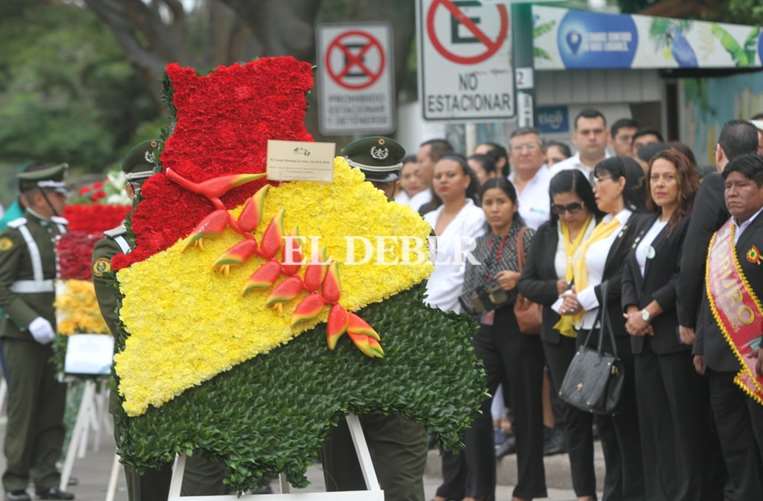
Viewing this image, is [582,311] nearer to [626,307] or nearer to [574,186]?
[626,307]

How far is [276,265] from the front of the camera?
699 centimetres

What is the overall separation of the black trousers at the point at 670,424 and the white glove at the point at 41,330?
4660mm

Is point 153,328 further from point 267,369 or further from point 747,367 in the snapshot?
point 747,367

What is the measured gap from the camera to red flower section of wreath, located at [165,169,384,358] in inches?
273

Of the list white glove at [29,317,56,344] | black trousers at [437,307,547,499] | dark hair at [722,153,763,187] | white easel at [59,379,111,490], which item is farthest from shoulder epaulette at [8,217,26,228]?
dark hair at [722,153,763,187]

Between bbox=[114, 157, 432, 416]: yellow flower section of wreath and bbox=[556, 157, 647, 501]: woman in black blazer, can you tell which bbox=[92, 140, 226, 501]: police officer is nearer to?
bbox=[114, 157, 432, 416]: yellow flower section of wreath

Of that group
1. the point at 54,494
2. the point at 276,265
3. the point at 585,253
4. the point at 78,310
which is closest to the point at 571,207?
the point at 585,253

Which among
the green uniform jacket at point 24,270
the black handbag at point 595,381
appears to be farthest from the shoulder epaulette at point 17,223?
the black handbag at point 595,381

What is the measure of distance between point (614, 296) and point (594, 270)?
262mm

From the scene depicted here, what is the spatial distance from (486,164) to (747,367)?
4.72m

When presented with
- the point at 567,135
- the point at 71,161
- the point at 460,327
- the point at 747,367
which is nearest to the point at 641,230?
the point at 747,367

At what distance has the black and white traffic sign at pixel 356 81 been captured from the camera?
15.4 meters

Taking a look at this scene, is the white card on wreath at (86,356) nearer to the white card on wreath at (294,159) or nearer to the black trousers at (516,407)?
the black trousers at (516,407)

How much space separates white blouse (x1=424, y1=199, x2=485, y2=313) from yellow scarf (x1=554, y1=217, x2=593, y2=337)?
67 cm
